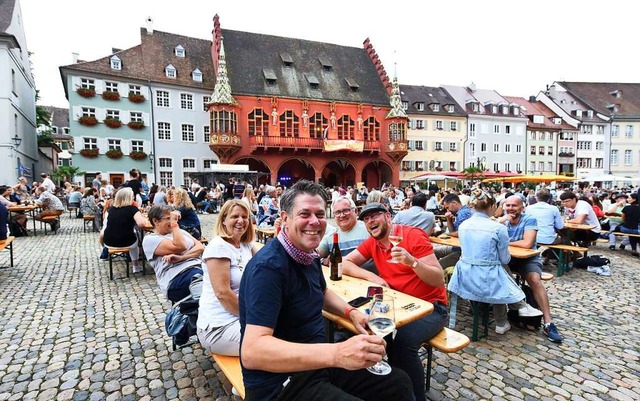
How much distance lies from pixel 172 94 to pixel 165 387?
3001 cm

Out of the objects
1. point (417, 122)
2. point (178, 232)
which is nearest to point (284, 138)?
point (417, 122)

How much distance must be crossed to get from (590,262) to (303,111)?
86.1 feet

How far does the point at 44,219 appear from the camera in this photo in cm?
1195

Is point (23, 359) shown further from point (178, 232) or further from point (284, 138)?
point (284, 138)

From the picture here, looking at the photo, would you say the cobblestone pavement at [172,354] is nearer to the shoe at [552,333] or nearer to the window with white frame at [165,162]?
the shoe at [552,333]

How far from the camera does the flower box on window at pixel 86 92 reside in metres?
25.9

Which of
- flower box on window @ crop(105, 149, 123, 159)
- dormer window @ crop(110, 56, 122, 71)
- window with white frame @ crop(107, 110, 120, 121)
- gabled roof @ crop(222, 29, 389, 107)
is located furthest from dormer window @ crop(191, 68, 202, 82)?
flower box on window @ crop(105, 149, 123, 159)

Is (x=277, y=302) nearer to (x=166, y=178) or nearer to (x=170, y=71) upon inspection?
(x=166, y=178)

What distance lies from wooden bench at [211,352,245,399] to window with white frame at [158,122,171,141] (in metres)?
29.6

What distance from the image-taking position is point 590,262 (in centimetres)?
753

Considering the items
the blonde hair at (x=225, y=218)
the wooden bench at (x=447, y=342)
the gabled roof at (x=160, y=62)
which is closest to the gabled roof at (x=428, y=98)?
the gabled roof at (x=160, y=62)

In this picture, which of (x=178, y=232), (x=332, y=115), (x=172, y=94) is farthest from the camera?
(x=332, y=115)

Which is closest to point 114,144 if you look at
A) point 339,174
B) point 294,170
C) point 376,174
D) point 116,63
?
point 116,63

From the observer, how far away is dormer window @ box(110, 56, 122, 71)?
27.5 m
